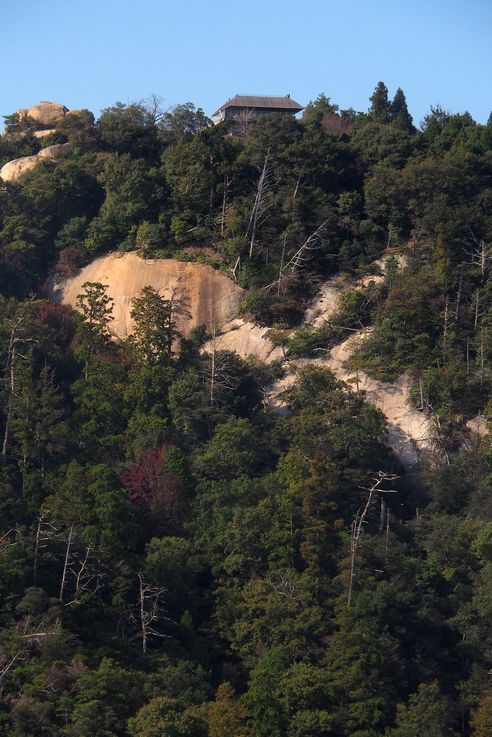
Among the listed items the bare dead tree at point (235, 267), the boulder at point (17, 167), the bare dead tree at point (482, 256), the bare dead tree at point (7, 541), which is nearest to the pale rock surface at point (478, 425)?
the bare dead tree at point (482, 256)

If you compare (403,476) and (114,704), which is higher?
(403,476)

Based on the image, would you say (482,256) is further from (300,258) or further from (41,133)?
(41,133)

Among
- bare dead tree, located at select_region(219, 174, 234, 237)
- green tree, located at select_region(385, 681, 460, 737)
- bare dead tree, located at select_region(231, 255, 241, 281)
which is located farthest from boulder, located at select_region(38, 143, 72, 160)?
green tree, located at select_region(385, 681, 460, 737)

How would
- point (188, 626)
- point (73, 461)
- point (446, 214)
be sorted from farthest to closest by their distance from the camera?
point (446, 214)
point (73, 461)
point (188, 626)

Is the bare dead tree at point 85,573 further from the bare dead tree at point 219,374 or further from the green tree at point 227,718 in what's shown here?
the bare dead tree at point 219,374

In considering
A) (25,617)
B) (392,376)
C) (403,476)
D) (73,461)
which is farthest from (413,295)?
(25,617)

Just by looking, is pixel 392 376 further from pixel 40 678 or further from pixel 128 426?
pixel 40 678
